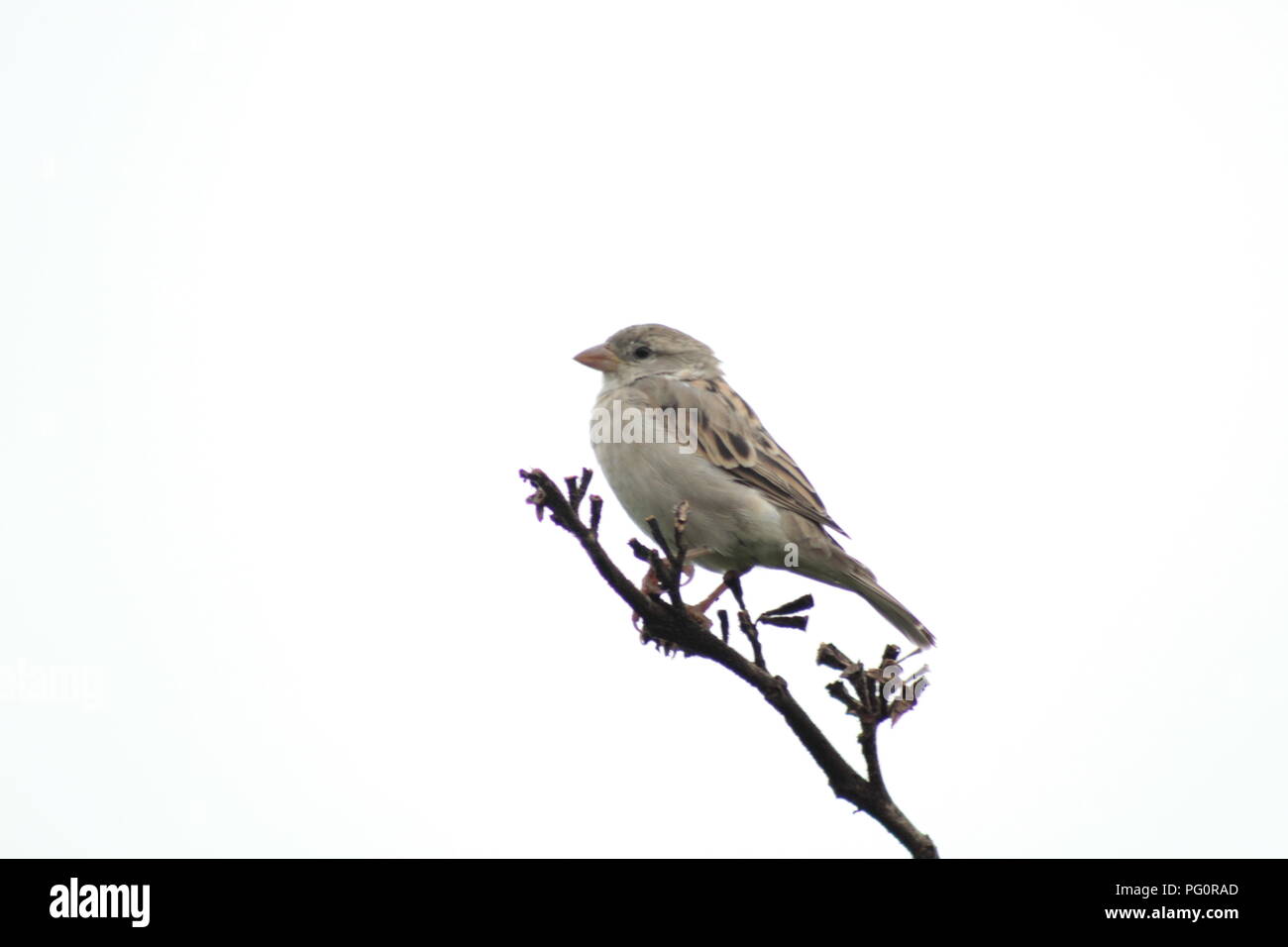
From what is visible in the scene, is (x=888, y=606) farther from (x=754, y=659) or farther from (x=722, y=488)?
(x=754, y=659)

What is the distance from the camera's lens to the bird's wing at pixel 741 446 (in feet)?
26.8

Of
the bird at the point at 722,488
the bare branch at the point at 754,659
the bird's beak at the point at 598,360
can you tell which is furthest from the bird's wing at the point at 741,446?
the bare branch at the point at 754,659

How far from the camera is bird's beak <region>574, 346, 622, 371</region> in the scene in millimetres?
9422

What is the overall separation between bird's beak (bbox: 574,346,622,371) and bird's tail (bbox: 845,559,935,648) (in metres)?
2.53

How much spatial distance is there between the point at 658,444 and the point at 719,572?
926mm

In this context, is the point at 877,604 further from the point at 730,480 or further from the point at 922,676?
the point at 922,676

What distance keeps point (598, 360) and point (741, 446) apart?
63.2 inches

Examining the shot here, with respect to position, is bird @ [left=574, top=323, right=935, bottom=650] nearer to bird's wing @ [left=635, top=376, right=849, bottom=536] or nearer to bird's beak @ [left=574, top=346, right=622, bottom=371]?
bird's wing @ [left=635, top=376, right=849, bottom=536]

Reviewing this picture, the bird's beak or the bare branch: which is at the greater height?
the bird's beak

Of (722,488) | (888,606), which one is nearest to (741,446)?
(722,488)

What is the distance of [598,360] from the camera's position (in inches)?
371

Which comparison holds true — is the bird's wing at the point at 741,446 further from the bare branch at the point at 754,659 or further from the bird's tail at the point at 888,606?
the bare branch at the point at 754,659

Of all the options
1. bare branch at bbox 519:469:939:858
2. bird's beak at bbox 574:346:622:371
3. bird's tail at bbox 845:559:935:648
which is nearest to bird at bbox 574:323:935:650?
bird's tail at bbox 845:559:935:648

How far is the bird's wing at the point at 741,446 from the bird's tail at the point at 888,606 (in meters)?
0.45
